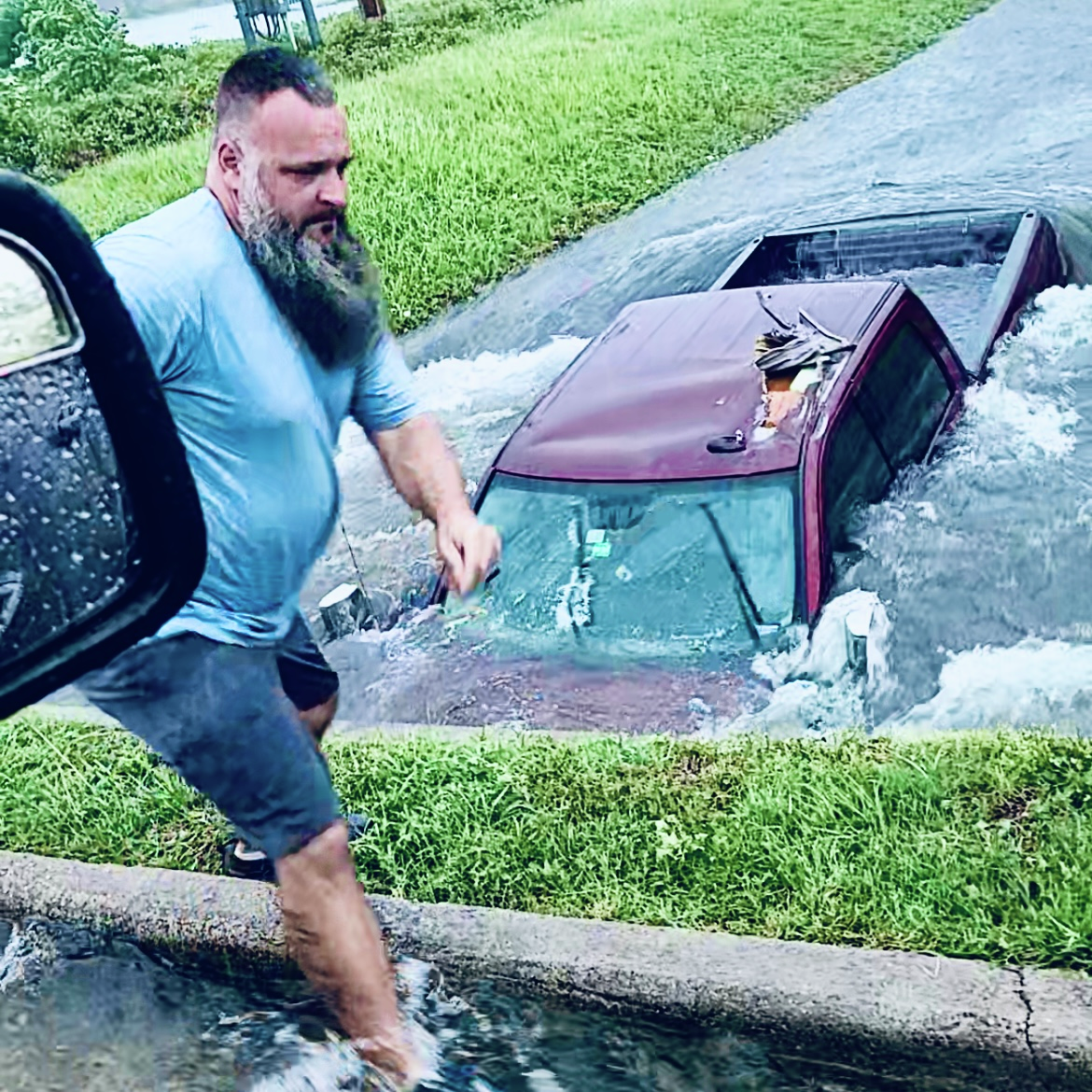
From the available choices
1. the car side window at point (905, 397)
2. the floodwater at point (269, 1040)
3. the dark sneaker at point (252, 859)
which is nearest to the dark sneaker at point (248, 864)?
the dark sneaker at point (252, 859)

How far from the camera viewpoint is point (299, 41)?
1702 centimetres

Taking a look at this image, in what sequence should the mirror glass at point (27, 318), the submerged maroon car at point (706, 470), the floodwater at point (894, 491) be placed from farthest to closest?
the floodwater at point (894, 491) → the submerged maroon car at point (706, 470) → the mirror glass at point (27, 318)

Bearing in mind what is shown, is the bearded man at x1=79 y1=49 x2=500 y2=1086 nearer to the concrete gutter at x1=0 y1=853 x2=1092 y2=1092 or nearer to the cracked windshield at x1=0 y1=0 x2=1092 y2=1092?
the cracked windshield at x1=0 y1=0 x2=1092 y2=1092

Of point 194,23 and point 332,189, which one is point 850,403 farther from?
point 194,23

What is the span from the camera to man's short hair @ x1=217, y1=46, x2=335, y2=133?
2574 millimetres

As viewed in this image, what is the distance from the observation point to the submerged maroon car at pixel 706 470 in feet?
14.1

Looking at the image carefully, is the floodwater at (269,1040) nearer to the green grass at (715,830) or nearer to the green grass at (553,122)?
the green grass at (715,830)

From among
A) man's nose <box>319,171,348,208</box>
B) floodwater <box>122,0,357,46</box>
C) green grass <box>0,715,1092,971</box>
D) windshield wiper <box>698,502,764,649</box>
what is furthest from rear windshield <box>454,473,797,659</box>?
floodwater <box>122,0,357,46</box>

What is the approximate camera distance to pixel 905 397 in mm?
5133

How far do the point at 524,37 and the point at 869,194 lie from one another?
640 centimetres

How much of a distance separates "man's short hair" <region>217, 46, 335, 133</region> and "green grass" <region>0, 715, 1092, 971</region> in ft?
5.66

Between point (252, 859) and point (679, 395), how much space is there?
2.07 meters

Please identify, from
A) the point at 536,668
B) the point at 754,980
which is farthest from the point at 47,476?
the point at 536,668

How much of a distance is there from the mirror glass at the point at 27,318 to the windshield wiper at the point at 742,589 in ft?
9.92
